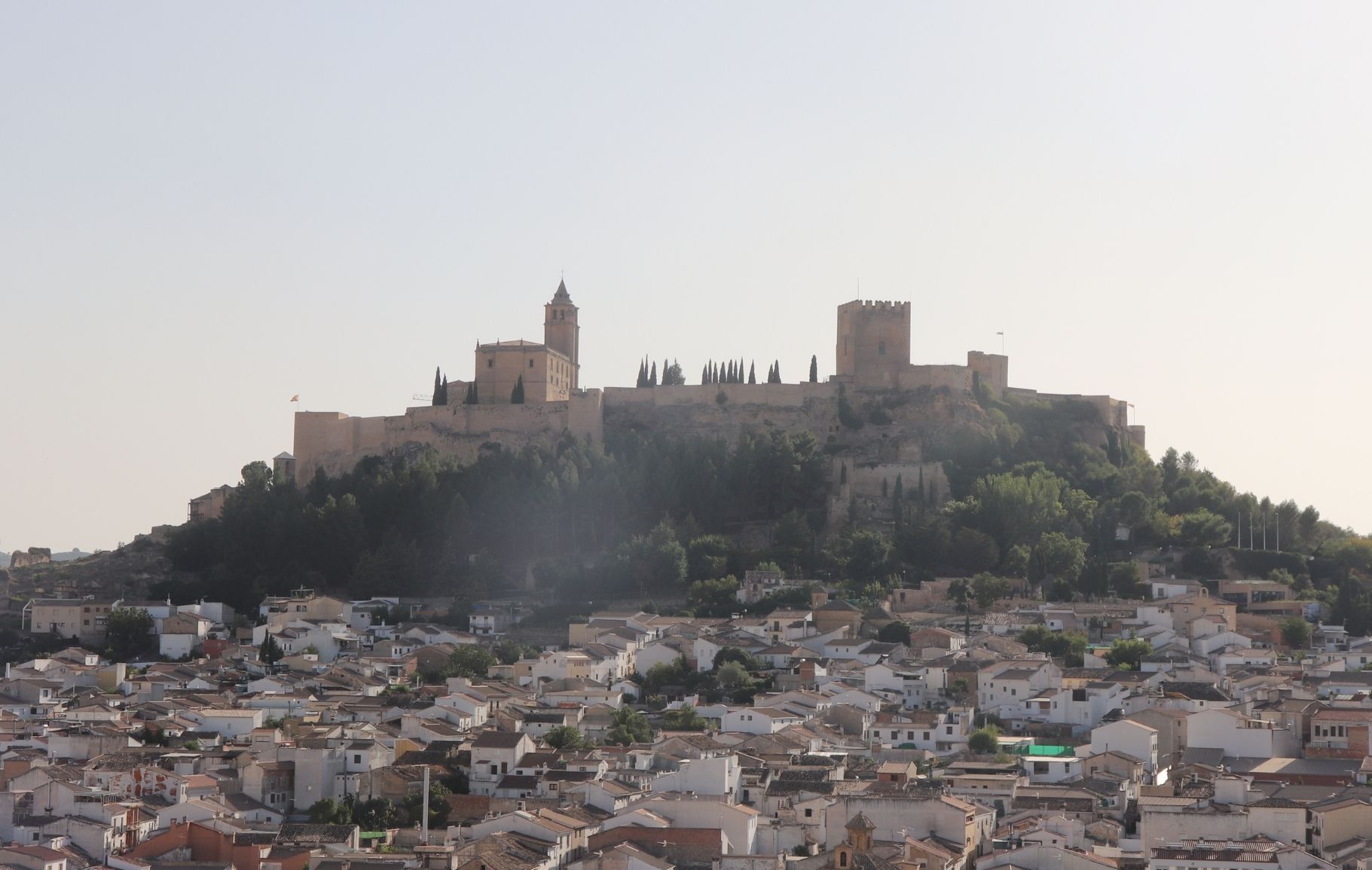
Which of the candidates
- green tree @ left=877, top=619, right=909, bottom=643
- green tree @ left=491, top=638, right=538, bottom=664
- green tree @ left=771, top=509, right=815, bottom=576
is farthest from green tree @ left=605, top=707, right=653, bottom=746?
green tree @ left=771, top=509, right=815, bottom=576

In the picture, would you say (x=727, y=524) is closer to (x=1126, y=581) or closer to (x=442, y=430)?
(x=442, y=430)

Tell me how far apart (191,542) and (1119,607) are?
22.9 meters

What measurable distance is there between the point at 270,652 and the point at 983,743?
1714 cm

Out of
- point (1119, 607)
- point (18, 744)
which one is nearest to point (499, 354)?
point (1119, 607)

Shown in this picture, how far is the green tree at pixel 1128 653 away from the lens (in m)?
41.5

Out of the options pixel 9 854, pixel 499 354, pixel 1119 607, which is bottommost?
pixel 9 854

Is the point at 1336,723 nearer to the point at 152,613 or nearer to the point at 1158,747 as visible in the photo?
the point at 1158,747

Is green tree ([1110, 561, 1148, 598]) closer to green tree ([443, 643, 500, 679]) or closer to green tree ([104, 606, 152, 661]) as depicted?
green tree ([443, 643, 500, 679])

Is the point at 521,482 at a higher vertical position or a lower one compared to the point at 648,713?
higher

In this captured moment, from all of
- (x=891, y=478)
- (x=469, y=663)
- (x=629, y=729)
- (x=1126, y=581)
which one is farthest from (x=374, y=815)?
(x=891, y=478)

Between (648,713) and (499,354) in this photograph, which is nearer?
(648,713)

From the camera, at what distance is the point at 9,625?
168ft

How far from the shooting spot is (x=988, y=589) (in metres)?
48.3

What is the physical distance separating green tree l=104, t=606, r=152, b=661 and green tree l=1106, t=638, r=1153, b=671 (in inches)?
805
